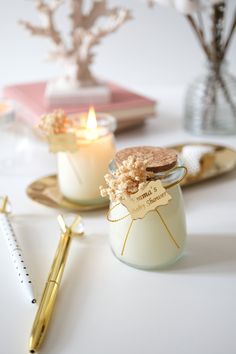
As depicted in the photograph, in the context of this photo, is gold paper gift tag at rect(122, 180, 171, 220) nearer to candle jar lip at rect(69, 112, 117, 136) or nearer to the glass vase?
candle jar lip at rect(69, 112, 117, 136)

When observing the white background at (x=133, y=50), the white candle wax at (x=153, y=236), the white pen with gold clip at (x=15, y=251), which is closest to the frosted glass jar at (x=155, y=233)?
the white candle wax at (x=153, y=236)

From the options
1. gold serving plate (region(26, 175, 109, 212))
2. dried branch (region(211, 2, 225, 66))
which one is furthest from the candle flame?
dried branch (region(211, 2, 225, 66))

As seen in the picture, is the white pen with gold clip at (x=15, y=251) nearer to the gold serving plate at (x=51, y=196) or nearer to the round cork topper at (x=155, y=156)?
the gold serving plate at (x=51, y=196)

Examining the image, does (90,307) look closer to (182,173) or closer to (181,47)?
(182,173)

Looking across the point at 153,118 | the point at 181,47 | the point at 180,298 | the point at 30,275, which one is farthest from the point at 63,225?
the point at 181,47

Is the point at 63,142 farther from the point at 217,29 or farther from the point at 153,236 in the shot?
the point at 217,29

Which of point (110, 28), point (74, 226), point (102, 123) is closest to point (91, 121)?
point (102, 123)
